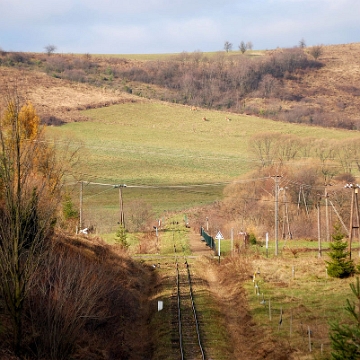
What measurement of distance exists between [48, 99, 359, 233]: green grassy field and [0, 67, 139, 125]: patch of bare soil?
254cm

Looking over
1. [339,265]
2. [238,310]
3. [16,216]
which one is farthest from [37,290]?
[339,265]

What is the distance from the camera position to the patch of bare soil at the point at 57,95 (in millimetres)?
106938

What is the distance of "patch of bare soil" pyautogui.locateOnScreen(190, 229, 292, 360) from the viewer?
901 inches

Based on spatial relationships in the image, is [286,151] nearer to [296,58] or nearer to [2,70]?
[2,70]

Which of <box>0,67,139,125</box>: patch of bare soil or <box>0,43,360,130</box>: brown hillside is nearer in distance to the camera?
<box>0,67,139,125</box>: patch of bare soil

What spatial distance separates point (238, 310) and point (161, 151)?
67.0 meters

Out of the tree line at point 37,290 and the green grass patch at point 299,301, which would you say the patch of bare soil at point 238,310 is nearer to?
the green grass patch at point 299,301

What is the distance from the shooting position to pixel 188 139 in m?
104

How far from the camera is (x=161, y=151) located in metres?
96.2

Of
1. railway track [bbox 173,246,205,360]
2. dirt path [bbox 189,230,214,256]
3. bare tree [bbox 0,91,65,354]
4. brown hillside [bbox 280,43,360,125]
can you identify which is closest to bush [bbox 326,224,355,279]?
railway track [bbox 173,246,205,360]

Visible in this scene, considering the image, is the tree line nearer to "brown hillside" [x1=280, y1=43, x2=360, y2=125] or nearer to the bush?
the bush

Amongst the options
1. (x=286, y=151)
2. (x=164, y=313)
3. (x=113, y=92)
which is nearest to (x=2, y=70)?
(x=113, y=92)

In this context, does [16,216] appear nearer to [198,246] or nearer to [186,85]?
[198,246]

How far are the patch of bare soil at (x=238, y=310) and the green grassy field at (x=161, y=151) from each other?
973 inches
